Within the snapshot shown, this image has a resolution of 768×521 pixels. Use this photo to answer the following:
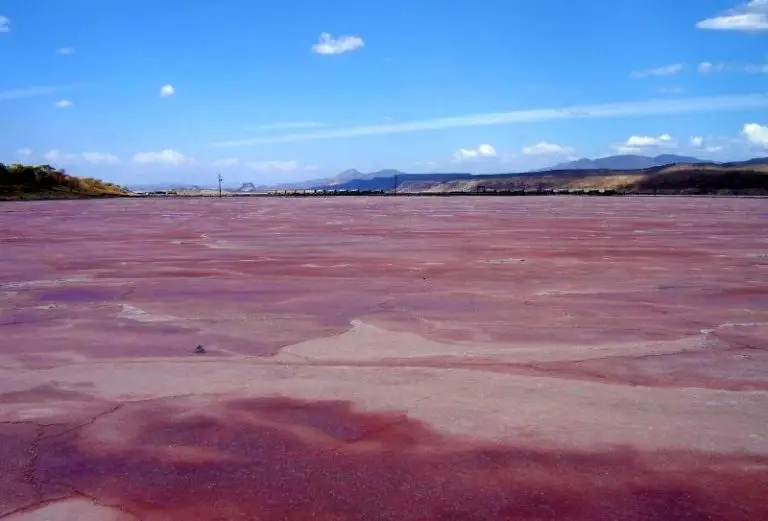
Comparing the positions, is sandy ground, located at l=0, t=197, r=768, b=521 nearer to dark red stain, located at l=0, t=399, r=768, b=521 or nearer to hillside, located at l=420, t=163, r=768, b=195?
dark red stain, located at l=0, t=399, r=768, b=521

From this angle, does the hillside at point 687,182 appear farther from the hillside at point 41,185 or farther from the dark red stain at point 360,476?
the dark red stain at point 360,476

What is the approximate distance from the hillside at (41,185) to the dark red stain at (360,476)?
8719 centimetres

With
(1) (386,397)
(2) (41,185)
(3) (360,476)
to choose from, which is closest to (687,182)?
(2) (41,185)

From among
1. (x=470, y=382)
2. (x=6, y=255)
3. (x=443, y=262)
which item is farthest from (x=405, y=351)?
(x=6, y=255)

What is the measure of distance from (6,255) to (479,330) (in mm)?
15338

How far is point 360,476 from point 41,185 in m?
102

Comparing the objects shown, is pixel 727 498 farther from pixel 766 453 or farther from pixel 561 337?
pixel 561 337

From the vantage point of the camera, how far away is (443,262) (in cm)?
1659

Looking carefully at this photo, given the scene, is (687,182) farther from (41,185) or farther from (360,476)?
(360,476)

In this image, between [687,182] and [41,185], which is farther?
[687,182]

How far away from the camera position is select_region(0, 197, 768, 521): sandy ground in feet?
15.0

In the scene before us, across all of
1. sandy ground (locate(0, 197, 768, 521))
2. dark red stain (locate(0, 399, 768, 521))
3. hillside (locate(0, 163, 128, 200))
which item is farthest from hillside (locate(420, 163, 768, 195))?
dark red stain (locate(0, 399, 768, 521))

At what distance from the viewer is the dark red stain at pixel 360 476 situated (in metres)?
4.35

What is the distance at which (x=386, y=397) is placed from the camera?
652 cm
